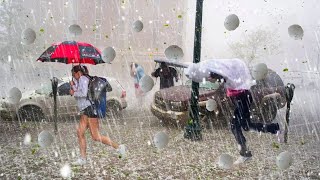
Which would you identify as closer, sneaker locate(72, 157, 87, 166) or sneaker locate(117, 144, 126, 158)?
sneaker locate(72, 157, 87, 166)

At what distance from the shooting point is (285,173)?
206 inches

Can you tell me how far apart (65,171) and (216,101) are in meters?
4.25

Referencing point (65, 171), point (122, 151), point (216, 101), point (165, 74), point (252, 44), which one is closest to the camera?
point (65, 171)

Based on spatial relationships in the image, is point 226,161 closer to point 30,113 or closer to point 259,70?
point 259,70

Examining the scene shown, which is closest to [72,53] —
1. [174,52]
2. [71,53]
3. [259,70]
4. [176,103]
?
[71,53]

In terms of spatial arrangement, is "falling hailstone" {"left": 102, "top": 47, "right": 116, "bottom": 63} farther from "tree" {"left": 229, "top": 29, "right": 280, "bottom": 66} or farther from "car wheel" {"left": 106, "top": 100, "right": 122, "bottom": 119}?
"tree" {"left": 229, "top": 29, "right": 280, "bottom": 66}

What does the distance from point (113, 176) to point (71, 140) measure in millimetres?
2477

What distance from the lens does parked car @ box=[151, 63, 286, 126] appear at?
8031 mm

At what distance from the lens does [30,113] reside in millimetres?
8977

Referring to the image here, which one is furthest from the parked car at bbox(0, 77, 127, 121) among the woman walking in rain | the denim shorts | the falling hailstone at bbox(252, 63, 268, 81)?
the falling hailstone at bbox(252, 63, 268, 81)

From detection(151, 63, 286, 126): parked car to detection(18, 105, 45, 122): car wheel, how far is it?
3.23 meters

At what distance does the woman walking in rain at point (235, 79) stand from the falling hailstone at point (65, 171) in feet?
8.25

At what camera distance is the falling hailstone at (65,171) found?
486cm

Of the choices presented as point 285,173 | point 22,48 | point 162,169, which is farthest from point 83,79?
point 22,48
